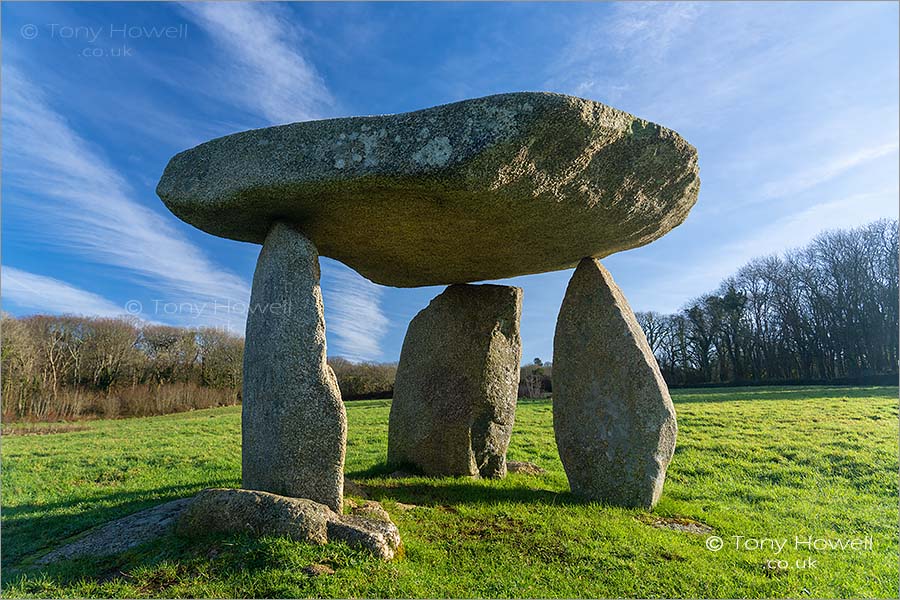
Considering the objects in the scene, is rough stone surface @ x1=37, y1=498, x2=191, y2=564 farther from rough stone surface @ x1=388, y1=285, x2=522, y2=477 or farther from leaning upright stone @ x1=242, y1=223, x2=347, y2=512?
rough stone surface @ x1=388, y1=285, x2=522, y2=477

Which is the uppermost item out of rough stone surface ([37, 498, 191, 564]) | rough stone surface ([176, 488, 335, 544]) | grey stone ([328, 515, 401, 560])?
rough stone surface ([176, 488, 335, 544])

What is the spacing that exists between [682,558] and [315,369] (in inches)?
161

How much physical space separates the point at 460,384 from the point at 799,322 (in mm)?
34180

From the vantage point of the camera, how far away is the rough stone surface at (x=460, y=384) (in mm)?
8344

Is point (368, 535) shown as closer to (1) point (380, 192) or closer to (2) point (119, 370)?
(1) point (380, 192)

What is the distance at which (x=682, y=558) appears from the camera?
5109mm

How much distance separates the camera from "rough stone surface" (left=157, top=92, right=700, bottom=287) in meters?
4.80

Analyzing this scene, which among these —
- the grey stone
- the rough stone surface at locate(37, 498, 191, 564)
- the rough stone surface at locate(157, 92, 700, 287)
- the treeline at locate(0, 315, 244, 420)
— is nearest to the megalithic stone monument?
the rough stone surface at locate(157, 92, 700, 287)

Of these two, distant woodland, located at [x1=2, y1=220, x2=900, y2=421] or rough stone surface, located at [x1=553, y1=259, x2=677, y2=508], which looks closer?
rough stone surface, located at [x1=553, y1=259, x2=677, y2=508]

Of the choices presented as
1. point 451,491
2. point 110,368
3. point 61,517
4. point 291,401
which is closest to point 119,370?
point 110,368

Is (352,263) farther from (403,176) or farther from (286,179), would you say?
(403,176)

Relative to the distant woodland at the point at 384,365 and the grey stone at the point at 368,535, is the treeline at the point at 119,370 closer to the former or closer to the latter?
the distant woodland at the point at 384,365

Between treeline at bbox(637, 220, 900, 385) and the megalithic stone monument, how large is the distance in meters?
26.5

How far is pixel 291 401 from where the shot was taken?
17.5ft
